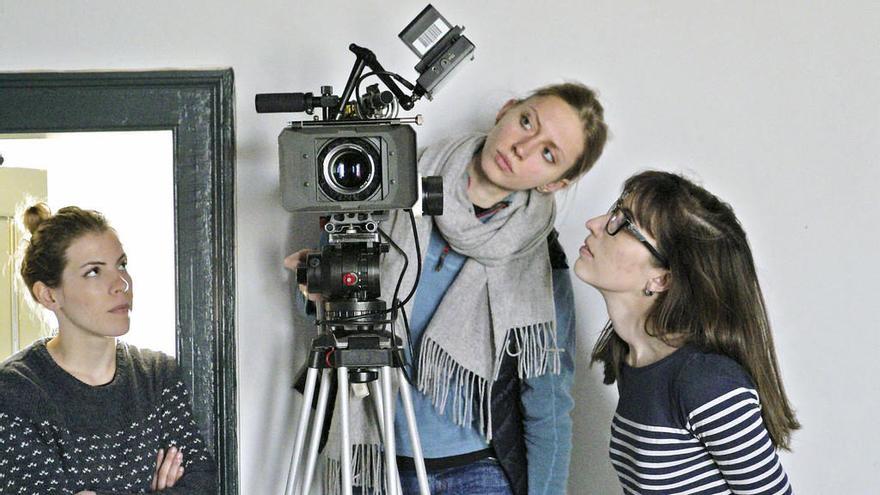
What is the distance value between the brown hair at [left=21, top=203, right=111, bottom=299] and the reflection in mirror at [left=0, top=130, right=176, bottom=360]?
21 millimetres

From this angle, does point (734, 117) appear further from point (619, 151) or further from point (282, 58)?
point (282, 58)

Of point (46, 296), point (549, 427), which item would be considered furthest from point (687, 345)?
point (46, 296)

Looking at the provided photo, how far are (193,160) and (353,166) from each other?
0.64 meters

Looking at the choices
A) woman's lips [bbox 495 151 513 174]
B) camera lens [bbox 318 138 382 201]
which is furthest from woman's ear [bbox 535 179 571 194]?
camera lens [bbox 318 138 382 201]

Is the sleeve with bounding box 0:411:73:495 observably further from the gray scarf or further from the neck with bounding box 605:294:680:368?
the neck with bounding box 605:294:680:368

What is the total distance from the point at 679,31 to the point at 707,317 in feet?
2.84

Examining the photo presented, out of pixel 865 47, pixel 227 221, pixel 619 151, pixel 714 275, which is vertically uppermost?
pixel 865 47

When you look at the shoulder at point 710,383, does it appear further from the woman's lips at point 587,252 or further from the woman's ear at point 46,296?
the woman's ear at point 46,296

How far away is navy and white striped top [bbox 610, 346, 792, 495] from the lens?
1.44 m

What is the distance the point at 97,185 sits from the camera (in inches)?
80.6

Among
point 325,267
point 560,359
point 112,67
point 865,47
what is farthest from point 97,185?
point 865,47

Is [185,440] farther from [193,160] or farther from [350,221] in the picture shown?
[350,221]

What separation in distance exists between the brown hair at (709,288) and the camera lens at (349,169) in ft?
1.48

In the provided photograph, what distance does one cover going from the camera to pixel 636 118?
6.99ft
